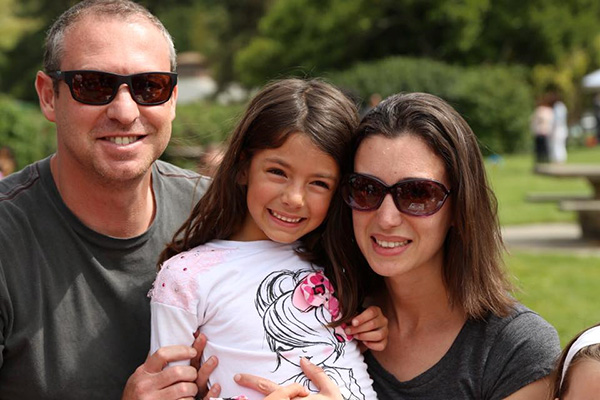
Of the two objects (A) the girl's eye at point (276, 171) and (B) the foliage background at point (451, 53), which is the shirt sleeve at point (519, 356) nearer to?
(A) the girl's eye at point (276, 171)

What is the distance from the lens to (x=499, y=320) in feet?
8.84

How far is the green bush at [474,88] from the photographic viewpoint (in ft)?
83.3

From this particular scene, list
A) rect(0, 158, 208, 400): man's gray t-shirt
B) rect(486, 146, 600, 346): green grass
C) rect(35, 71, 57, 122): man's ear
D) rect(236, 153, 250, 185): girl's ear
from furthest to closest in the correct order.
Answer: rect(486, 146, 600, 346): green grass → rect(35, 71, 57, 122): man's ear → rect(236, 153, 250, 185): girl's ear → rect(0, 158, 208, 400): man's gray t-shirt

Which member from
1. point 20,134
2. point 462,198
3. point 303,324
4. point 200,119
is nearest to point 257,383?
point 303,324

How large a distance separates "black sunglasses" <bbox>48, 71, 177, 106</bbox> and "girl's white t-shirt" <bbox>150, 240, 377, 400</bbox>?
0.69 meters

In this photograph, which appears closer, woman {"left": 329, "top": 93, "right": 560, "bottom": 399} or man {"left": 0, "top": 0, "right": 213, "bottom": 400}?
woman {"left": 329, "top": 93, "right": 560, "bottom": 399}

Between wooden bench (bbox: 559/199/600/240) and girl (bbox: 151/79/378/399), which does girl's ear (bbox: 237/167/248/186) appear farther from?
wooden bench (bbox: 559/199/600/240)

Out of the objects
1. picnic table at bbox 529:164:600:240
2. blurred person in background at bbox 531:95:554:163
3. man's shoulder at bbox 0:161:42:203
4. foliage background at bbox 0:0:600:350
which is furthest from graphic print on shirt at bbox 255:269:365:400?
blurred person in background at bbox 531:95:554:163

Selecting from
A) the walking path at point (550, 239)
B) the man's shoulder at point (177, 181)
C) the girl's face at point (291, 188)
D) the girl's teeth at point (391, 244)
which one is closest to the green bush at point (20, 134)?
the walking path at point (550, 239)

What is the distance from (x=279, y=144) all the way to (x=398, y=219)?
0.56 metres

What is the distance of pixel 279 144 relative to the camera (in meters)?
2.96

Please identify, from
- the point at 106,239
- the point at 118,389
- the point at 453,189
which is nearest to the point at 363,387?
the point at 453,189

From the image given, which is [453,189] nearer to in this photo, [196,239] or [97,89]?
[196,239]

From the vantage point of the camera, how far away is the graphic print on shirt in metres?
2.79
